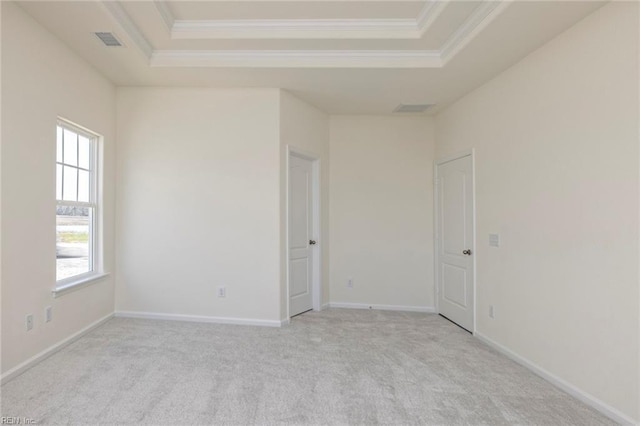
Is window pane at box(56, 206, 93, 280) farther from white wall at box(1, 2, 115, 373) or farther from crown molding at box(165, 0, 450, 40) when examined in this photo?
crown molding at box(165, 0, 450, 40)

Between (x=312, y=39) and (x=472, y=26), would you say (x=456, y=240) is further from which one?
(x=312, y=39)

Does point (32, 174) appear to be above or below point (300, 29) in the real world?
below

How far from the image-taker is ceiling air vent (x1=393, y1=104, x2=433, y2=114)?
165 inches

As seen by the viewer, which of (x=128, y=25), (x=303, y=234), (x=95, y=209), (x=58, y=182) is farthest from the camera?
(x=303, y=234)

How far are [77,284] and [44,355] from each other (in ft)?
2.19

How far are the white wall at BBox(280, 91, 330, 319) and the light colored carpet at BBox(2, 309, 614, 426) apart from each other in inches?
40.6

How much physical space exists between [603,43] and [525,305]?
2075 millimetres

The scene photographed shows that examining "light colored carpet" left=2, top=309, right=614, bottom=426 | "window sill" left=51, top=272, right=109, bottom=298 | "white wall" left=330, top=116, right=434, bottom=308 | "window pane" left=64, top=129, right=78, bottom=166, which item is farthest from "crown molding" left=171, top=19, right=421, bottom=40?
"light colored carpet" left=2, top=309, right=614, bottom=426

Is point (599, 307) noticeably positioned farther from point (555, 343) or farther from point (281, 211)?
point (281, 211)

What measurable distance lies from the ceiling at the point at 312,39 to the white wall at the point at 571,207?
287 millimetres

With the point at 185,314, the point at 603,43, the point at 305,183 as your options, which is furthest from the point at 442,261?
the point at 185,314

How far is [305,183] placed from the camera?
4332 mm

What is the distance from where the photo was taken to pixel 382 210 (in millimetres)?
4602

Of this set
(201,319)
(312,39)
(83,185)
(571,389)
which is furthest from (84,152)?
(571,389)
